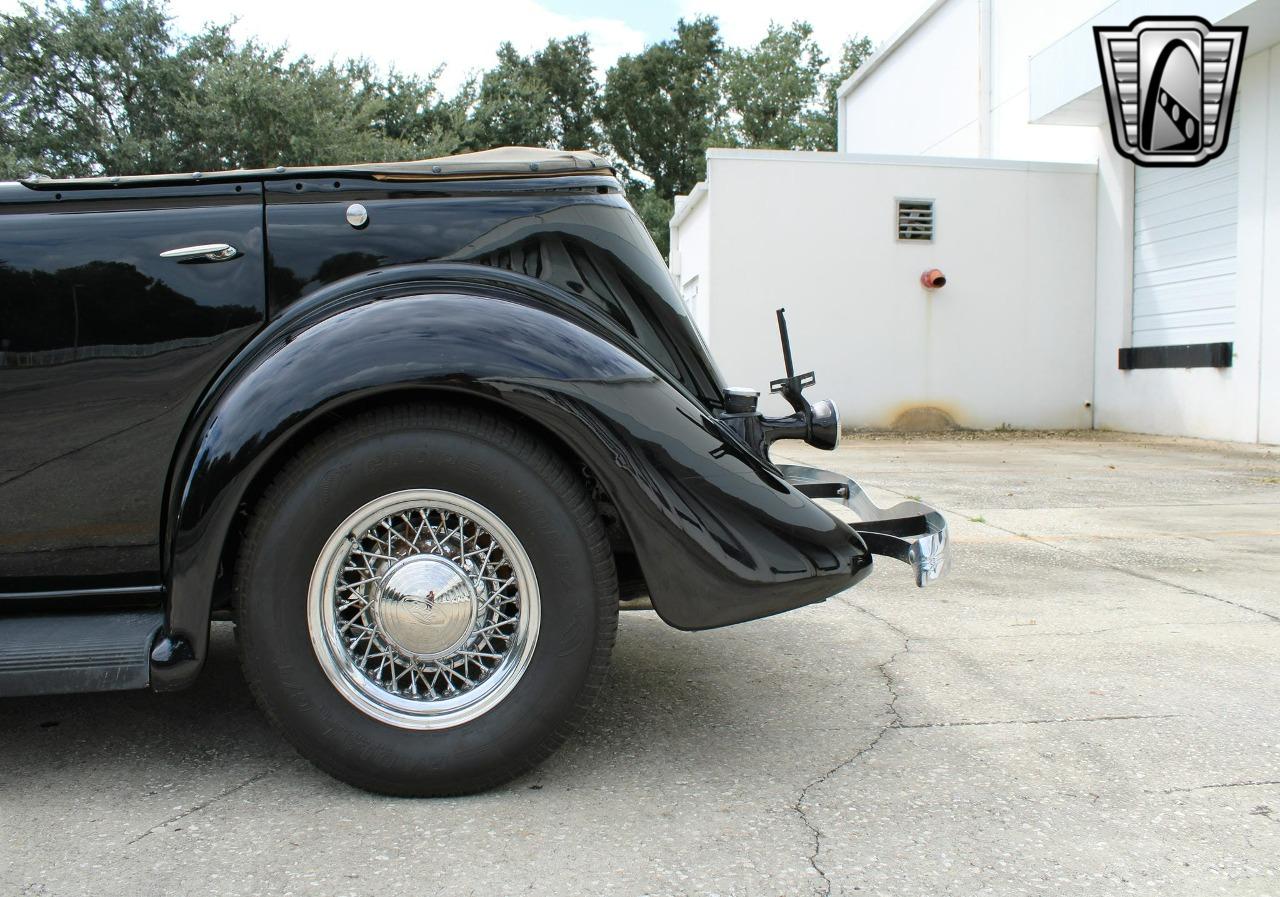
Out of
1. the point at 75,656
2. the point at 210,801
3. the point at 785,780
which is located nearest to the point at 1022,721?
the point at 785,780

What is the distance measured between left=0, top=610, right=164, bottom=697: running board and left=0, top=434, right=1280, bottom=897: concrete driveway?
302 mm

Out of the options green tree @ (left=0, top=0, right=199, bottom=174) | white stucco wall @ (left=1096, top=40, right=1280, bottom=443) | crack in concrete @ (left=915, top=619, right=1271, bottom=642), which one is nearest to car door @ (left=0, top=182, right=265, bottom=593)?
crack in concrete @ (left=915, top=619, right=1271, bottom=642)

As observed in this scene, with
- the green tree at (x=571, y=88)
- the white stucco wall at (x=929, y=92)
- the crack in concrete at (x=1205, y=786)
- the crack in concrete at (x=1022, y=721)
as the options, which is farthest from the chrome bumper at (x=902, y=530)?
the green tree at (x=571, y=88)

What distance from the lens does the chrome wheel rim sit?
2.12m

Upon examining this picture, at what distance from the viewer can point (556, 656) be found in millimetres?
2131

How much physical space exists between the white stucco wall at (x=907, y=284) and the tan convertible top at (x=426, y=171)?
10.7m

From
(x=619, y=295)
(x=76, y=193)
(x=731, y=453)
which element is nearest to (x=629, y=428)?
(x=731, y=453)

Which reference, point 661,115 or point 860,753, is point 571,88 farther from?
point 860,753

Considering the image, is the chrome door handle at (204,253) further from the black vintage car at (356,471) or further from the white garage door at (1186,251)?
the white garage door at (1186,251)

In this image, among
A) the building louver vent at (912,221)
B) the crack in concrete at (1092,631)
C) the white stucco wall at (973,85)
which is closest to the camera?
the crack in concrete at (1092,631)

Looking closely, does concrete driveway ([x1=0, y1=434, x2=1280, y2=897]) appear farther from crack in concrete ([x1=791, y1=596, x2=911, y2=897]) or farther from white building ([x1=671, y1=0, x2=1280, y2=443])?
white building ([x1=671, y1=0, x2=1280, y2=443])

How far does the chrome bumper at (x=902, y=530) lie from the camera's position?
2.48m

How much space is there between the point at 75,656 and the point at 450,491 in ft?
2.87

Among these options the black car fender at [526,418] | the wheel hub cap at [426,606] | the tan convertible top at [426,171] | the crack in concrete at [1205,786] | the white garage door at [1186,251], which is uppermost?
the white garage door at [1186,251]
